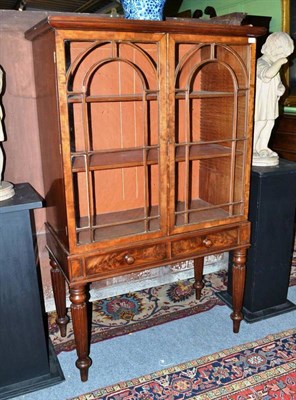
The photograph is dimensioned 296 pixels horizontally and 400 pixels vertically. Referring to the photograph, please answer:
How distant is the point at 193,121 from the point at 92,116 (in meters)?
0.51

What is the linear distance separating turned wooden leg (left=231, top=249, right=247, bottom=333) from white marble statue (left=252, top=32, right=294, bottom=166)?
0.45 metres

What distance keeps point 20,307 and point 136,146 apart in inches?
31.7

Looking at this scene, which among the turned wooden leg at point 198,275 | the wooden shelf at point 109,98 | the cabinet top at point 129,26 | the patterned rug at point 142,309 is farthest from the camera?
the turned wooden leg at point 198,275

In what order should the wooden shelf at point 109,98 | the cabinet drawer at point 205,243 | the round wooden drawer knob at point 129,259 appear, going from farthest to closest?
the cabinet drawer at point 205,243 < the round wooden drawer knob at point 129,259 < the wooden shelf at point 109,98

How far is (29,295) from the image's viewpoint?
158 cm

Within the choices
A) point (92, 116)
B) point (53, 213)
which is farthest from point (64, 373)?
point (92, 116)

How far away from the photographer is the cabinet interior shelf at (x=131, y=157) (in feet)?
4.95

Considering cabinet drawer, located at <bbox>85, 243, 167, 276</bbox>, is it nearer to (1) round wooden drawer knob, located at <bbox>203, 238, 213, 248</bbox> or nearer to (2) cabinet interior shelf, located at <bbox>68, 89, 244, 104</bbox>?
(1) round wooden drawer knob, located at <bbox>203, 238, 213, 248</bbox>

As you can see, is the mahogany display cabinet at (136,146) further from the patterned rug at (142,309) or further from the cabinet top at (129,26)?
the patterned rug at (142,309)

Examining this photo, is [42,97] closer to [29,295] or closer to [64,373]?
[29,295]

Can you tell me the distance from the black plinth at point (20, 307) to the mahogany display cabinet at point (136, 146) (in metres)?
0.13

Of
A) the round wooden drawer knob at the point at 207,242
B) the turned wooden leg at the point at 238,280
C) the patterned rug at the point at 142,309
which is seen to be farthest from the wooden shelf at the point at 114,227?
the patterned rug at the point at 142,309

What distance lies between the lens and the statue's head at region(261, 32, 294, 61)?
5.77ft

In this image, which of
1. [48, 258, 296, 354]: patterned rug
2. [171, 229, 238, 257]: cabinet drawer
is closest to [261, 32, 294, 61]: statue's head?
[171, 229, 238, 257]: cabinet drawer
